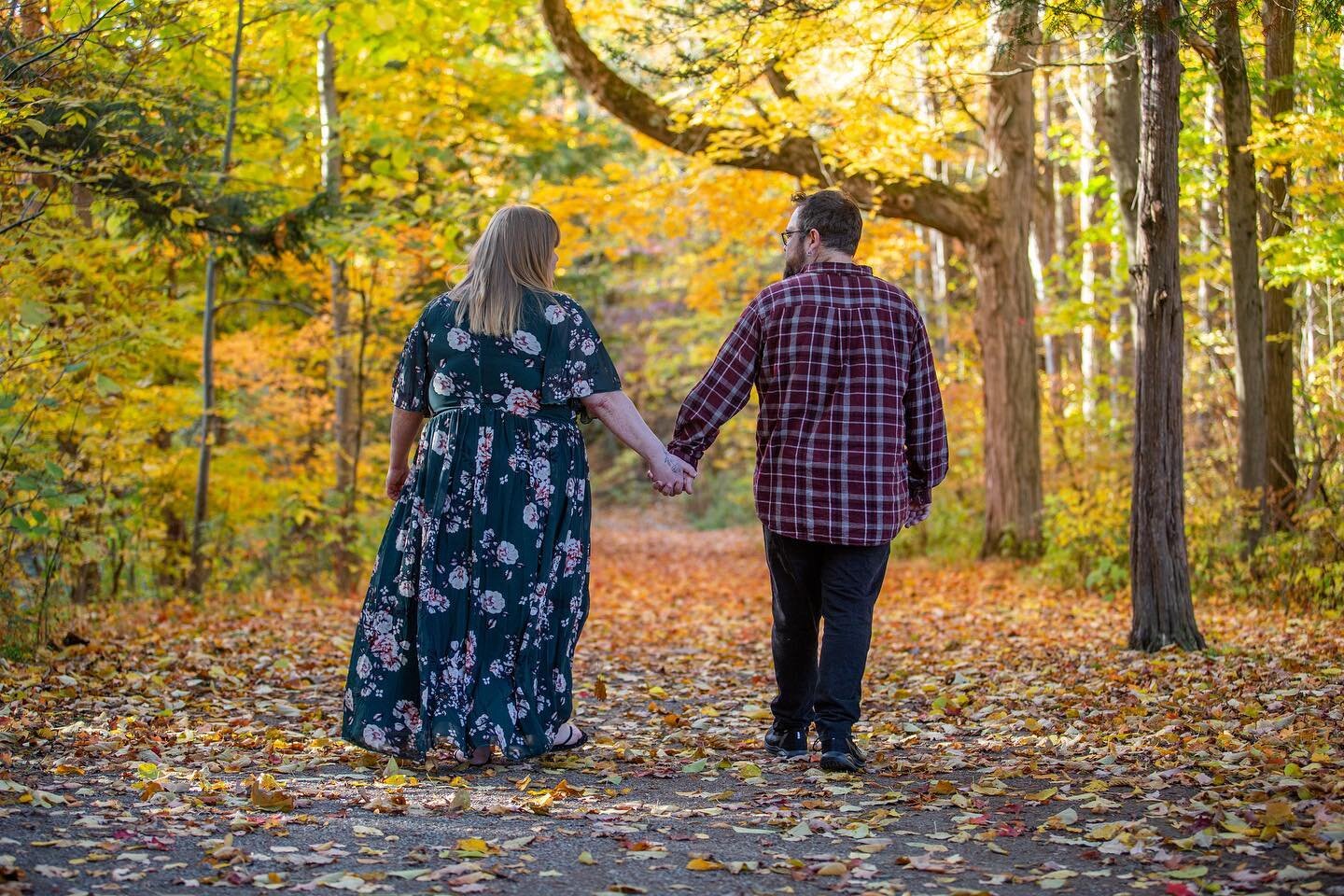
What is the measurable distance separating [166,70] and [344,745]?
522 centimetres

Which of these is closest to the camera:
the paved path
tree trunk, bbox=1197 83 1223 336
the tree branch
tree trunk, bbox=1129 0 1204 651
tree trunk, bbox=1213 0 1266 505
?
the paved path

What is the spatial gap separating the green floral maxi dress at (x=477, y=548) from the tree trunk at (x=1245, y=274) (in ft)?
19.4

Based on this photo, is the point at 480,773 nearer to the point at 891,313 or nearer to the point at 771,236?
the point at 891,313

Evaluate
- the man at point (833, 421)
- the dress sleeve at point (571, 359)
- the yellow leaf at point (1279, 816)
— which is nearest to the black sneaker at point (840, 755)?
the man at point (833, 421)

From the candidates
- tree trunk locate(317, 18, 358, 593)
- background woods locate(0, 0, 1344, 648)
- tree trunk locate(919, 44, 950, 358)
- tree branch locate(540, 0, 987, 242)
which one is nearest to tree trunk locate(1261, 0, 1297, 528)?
background woods locate(0, 0, 1344, 648)

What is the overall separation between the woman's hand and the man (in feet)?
3.49

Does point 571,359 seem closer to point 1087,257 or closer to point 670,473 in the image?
point 670,473

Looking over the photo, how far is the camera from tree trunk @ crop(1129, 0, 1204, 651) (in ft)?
22.4

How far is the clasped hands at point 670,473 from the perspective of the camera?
473 cm

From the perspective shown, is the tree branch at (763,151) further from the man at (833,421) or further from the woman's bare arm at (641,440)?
the woman's bare arm at (641,440)

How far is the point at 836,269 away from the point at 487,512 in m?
1.61

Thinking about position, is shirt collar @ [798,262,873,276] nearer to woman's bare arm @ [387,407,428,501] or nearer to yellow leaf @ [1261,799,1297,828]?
woman's bare arm @ [387,407,428,501]

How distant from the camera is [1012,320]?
1316cm

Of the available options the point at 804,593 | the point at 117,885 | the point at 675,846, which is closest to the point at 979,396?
the point at 804,593
